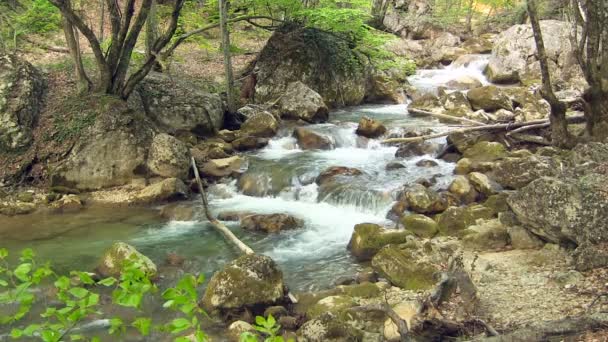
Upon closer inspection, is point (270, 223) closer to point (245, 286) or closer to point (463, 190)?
point (245, 286)

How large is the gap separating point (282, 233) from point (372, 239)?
1966 mm

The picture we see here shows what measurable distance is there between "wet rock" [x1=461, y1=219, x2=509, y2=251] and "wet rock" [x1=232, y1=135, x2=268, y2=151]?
7410 millimetres

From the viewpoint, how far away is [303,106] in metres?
16.5

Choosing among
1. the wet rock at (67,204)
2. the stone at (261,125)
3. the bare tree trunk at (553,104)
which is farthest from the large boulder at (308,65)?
the bare tree trunk at (553,104)

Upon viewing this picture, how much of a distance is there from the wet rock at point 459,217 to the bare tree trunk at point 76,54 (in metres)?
9.21

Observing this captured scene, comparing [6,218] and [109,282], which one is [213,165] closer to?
[6,218]

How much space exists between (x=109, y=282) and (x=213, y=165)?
1088 cm

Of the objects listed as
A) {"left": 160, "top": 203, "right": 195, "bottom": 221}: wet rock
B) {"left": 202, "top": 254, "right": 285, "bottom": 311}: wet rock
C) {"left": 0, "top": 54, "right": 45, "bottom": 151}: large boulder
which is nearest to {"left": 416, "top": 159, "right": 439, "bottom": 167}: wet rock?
{"left": 160, "top": 203, "right": 195, "bottom": 221}: wet rock

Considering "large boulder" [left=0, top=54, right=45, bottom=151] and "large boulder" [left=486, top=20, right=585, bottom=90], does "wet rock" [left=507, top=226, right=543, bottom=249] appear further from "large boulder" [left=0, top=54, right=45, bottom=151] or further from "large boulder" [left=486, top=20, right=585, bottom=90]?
"large boulder" [left=486, top=20, right=585, bottom=90]

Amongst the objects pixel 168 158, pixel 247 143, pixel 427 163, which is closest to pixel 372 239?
pixel 427 163

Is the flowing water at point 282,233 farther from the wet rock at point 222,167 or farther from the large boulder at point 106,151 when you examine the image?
the large boulder at point 106,151

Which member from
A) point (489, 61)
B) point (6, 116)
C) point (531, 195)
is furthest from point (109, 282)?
point (489, 61)

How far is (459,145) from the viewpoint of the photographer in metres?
12.5

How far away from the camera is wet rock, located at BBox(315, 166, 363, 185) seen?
11727mm
